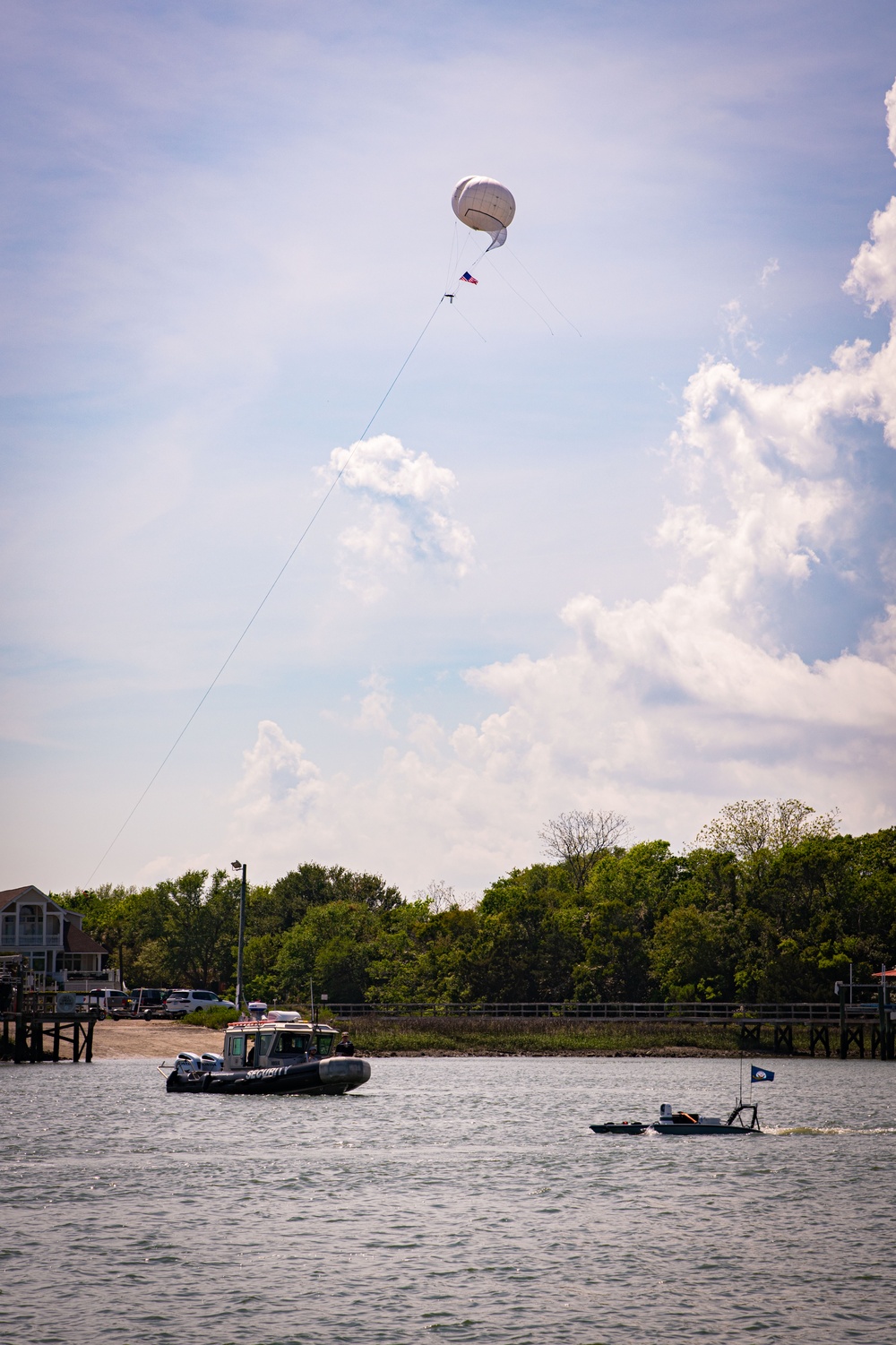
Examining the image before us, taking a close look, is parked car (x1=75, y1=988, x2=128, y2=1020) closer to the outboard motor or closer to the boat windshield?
the outboard motor

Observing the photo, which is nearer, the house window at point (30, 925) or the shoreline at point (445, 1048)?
the shoreline at point (445, 1048)

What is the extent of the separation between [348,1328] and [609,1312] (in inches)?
171

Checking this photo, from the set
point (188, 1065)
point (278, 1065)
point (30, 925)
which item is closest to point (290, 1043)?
point (278, 1065)

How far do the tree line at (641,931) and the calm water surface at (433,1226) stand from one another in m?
47.7

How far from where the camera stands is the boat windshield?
195 ft

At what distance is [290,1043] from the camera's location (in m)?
59.6

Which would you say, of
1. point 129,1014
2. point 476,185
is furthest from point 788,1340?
point 129,1014

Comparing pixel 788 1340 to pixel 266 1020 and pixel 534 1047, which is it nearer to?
pixel 266 1020

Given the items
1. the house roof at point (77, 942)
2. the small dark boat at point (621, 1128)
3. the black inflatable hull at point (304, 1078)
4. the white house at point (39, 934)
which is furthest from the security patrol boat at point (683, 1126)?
the house roof at point (77, 942)

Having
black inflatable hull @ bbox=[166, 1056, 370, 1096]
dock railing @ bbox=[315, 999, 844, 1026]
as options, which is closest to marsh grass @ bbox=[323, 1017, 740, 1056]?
dock railing @ bbox=[315, 999, 844, 1026]

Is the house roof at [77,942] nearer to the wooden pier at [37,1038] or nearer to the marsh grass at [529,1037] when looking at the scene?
the marsh grass at [529,1037]

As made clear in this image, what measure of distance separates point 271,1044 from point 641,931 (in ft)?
211

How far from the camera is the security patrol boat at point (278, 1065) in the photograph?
57.9 m

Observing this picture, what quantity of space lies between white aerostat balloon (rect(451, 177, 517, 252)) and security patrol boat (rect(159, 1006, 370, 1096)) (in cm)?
3239
